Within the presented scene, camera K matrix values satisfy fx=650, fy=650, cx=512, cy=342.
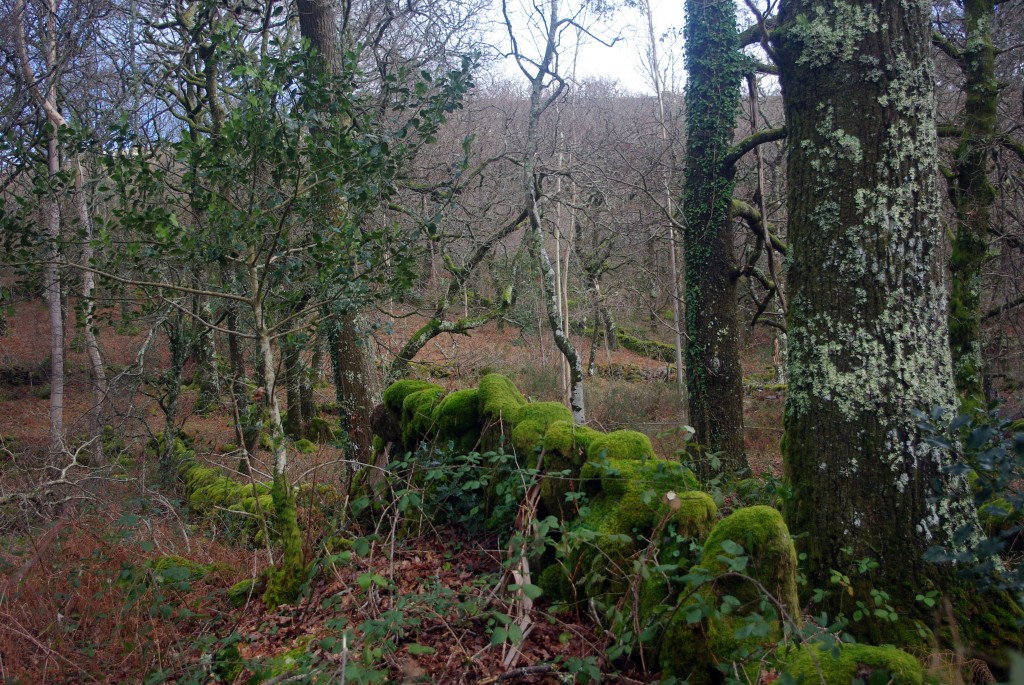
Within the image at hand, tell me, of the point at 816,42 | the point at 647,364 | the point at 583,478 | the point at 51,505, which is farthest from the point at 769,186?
the point at 51,505

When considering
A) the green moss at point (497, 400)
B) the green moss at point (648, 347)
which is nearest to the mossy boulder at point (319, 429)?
the green moss at point (497, 400)

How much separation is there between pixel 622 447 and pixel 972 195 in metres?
6.32

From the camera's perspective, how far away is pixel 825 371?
368 centimetres

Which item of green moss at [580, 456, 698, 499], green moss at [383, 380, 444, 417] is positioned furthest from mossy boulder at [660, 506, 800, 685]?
green moss at [383, 380, 444, 417]

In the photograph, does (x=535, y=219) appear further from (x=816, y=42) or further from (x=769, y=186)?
(x=769, y=186)

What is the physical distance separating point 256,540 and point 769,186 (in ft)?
45.4

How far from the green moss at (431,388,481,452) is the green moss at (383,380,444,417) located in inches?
33.8

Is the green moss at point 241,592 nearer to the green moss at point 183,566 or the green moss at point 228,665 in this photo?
the green moss at point 183,566

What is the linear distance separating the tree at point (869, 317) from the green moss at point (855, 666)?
108 cm

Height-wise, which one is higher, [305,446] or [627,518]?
[627,518]

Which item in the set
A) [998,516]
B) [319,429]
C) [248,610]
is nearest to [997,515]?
[998,516]

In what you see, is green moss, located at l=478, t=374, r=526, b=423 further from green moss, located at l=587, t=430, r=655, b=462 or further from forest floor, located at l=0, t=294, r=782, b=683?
green moss, located at l=587, t=430, r=655, b=462

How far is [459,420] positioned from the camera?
5449mm

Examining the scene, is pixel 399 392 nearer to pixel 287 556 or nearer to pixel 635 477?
pixel 287 556
